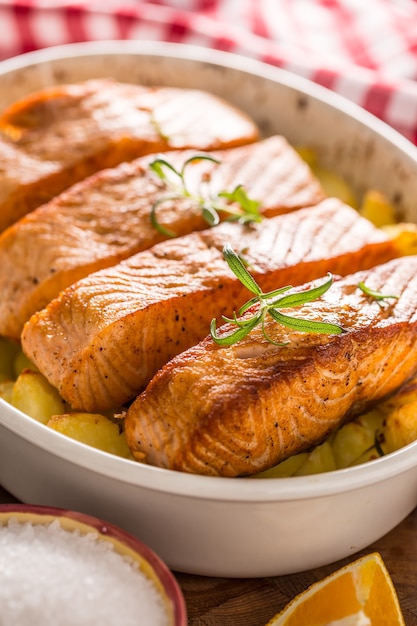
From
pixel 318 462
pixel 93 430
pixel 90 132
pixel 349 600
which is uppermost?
pixel 90 132

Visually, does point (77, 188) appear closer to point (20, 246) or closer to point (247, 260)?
point (20, 246)

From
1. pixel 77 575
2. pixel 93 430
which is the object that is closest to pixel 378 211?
pixel 93 430

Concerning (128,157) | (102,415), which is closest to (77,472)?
(102,415)

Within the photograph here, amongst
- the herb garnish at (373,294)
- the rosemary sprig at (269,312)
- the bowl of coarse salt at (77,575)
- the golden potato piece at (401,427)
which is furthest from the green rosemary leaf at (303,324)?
the bowl of coarse salt at (77,575)

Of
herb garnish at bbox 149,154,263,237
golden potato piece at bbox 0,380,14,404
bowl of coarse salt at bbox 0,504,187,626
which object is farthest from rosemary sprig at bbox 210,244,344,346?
golden potato piece at bbox 0,380,14,404

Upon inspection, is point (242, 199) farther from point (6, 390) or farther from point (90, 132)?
point (6, 390)

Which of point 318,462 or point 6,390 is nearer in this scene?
point 318,462
